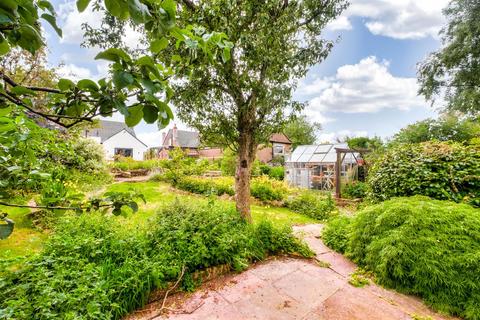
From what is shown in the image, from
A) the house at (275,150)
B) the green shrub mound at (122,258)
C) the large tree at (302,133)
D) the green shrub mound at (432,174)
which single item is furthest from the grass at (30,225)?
the large tree at (302,133)

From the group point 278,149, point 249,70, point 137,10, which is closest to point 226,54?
point 137,10

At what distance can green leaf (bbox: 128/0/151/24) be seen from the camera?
0.56m

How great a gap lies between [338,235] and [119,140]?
97.4ft

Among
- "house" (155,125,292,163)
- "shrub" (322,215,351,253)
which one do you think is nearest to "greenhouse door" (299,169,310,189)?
"shrub" (322,215,351,253)

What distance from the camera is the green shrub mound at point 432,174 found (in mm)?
4281

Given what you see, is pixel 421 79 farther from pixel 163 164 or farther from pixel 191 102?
pixel 163 164

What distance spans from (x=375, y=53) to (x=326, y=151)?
6.19 meters

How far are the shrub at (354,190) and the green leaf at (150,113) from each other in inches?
440

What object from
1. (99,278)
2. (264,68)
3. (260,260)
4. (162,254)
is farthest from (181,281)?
(264,68)

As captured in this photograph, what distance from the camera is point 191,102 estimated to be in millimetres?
4379

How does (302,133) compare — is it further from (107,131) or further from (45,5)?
(45,5)

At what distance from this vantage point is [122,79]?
627 mm

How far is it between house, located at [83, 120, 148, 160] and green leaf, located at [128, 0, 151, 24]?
29.4m

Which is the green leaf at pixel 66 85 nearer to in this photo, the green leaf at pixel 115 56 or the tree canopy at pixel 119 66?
the tree canopy at pixel 119 66
